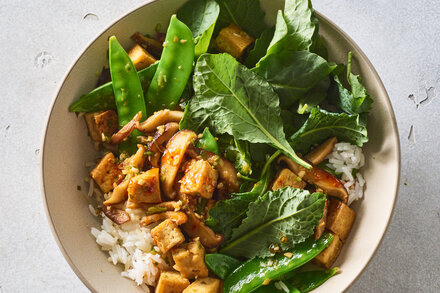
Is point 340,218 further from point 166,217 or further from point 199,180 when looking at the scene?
point 166,217

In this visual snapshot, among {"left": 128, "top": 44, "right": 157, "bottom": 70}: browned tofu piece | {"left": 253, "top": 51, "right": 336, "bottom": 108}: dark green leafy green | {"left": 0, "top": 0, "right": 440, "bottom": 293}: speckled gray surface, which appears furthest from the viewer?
{"left": 0, "top": 0, "right": 440, "bottom": 293}: speckled gray surface

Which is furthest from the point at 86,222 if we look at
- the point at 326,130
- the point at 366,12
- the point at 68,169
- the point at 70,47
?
the point at 366,12

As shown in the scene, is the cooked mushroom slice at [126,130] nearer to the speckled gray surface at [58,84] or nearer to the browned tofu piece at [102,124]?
the browned tofu piece at [102,124]

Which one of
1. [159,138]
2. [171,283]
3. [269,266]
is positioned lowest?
[269,266]

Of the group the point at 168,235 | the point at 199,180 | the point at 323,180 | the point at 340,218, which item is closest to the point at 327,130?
the point at 323,180

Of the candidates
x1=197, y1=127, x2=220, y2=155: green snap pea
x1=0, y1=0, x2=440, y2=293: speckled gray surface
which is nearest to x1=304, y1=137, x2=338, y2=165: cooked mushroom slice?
x1=197, y1=127, x2=220, y2=155: green snap pea

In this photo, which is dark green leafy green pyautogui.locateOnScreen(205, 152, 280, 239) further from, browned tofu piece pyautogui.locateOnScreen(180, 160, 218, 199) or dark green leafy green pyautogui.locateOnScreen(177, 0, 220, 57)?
dark green leafy green pyautogui.locateOnScreen(177, 0, 220, 57)

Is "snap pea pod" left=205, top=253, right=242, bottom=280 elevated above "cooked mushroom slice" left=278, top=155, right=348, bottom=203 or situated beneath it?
situated beneath

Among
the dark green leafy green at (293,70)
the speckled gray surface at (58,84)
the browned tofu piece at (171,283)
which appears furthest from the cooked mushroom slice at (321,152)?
the browned tofu piece at (171,283)
